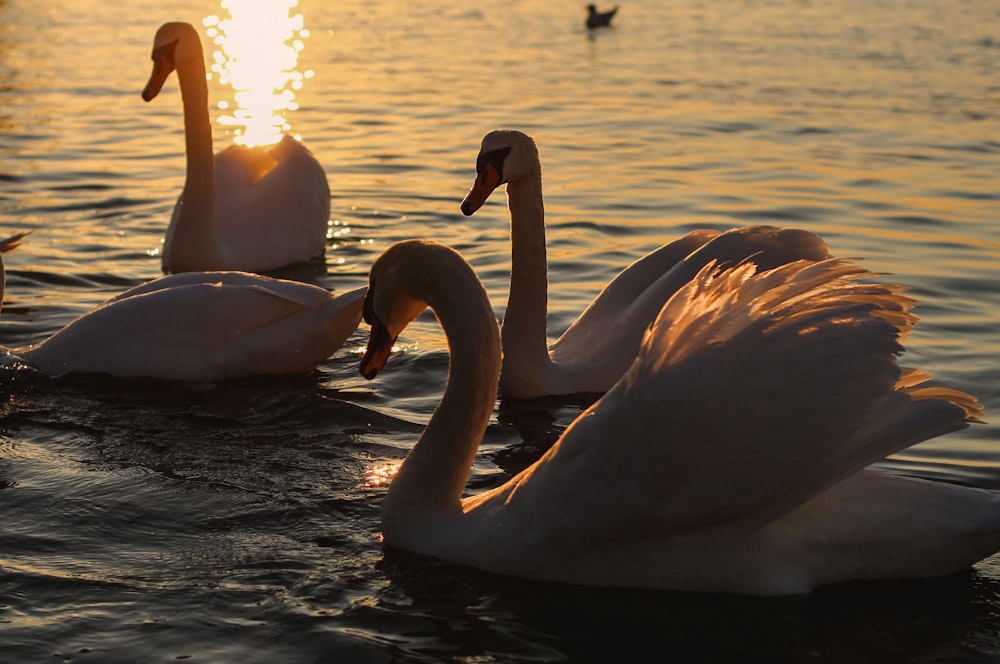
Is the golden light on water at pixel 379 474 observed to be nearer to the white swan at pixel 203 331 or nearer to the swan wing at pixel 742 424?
the white swan at pixel 203 331

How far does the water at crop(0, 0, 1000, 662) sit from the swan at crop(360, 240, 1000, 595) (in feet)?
0.58

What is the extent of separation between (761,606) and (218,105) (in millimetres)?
13956

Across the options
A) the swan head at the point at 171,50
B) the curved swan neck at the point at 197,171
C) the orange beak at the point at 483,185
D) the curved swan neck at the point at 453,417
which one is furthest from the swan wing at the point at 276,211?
the curved swan neck at the point at 453,417

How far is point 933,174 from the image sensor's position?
12812 millimetres

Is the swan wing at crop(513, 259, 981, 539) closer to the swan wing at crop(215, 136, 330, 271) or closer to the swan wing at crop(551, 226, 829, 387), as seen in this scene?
the swan wing at crop(551, 226, 829, 387)

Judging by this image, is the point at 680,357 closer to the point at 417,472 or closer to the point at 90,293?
the point at 417,472

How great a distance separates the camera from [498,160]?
712 cm

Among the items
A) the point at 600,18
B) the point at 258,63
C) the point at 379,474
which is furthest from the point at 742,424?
the point at 600,18

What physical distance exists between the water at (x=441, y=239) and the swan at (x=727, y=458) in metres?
0.18

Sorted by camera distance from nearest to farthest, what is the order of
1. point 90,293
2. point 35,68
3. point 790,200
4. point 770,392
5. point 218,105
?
point 770,392 < point 90,293 < point 790,200 < point 218,105 < point 35,68

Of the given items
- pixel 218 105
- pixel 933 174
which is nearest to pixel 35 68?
pixel 218 105

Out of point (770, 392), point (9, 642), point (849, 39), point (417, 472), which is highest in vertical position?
point (849, 39)

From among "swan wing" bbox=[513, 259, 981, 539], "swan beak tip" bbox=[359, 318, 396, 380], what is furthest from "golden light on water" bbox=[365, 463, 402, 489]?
"swan wing" bbox=[513, 259, 981, 539]

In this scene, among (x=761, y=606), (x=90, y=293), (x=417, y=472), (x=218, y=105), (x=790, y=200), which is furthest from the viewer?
(x=218, y=105)
